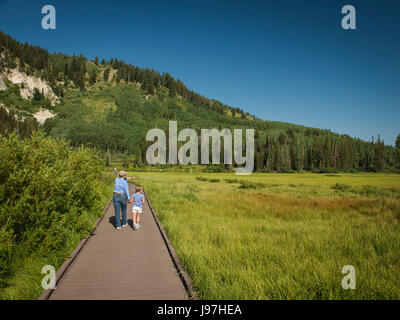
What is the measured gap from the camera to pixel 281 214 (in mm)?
11750

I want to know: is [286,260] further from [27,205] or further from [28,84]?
[28,84]

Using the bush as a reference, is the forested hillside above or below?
above

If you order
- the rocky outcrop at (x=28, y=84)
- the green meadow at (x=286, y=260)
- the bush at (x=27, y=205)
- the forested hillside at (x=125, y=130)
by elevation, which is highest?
the rocky outcrop at (x=28, y=84)

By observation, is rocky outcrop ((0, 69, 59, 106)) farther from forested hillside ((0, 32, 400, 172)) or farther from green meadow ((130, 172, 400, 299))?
green meadow ((130, 172, 400, 299))

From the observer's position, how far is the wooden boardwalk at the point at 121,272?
3805 millimetres

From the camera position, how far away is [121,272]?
4.66 m

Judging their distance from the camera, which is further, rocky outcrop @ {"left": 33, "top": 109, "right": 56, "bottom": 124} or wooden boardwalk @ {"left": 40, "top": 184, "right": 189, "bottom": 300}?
rocky outcrop @ {"left": 33, "top": 109, "right": 56, "bottom": 124}

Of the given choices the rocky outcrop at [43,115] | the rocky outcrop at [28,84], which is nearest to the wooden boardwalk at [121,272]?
the rocky outcrop at [43,115]

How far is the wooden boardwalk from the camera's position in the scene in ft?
12.5

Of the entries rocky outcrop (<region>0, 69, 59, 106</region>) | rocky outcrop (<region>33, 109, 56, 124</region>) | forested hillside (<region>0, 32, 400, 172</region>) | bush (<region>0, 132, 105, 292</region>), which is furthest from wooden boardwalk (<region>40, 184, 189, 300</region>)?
rocky outcrop (<region>0, 69, 59, 106</region>)

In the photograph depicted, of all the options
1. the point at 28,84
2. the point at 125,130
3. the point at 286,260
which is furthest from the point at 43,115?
the point at 286,260

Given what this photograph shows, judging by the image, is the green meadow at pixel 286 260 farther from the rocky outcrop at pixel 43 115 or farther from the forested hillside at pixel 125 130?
the rocky outcrop at pixel 43 115

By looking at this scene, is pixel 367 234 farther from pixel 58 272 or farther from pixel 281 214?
pixel 58 272
